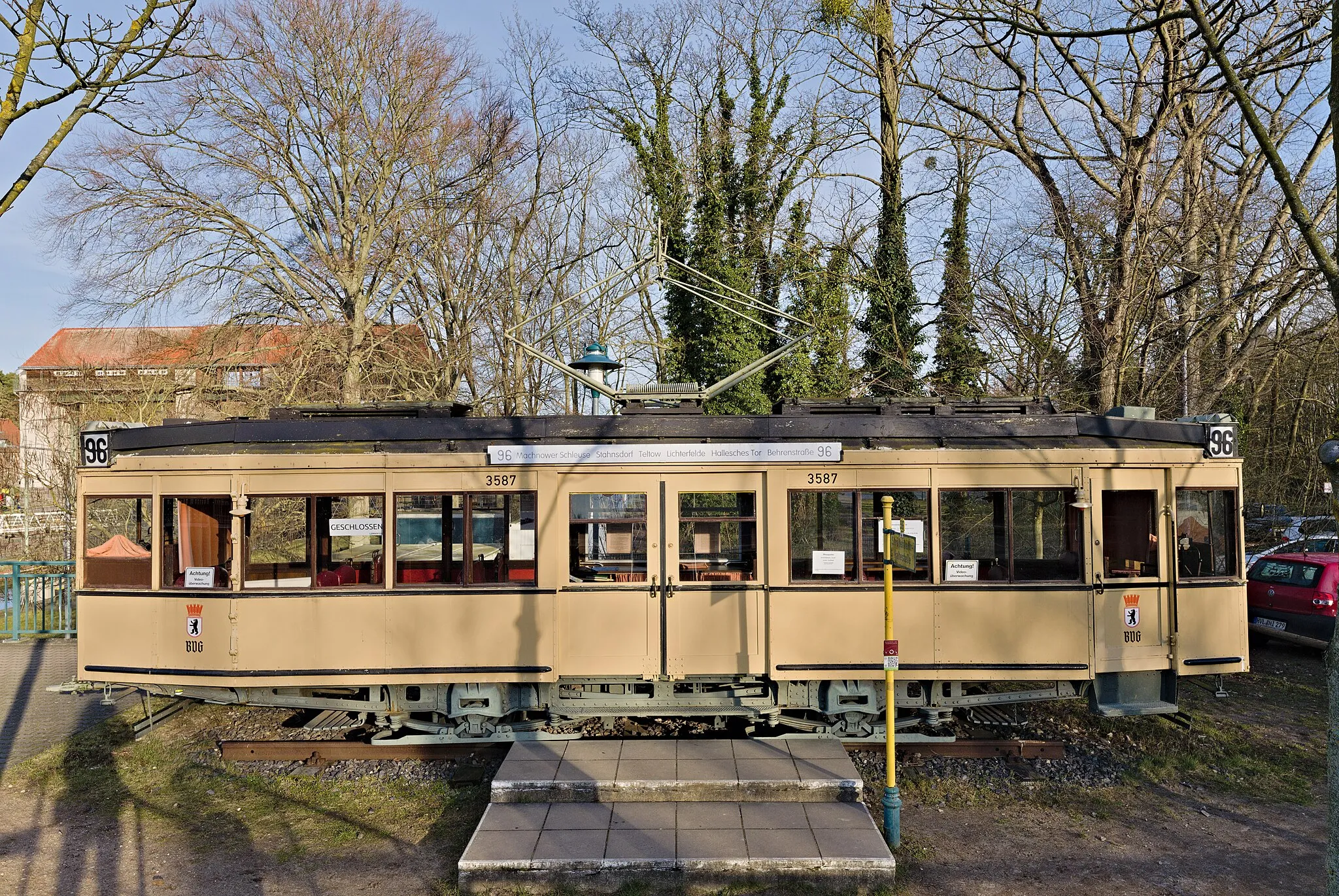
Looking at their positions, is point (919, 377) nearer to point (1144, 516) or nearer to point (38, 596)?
point (1144, 516)

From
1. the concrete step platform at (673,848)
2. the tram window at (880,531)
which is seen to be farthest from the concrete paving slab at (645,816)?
the tram window at (880,531)

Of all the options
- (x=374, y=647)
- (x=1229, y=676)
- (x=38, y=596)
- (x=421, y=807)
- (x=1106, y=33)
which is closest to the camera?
(x=1106, y=33)

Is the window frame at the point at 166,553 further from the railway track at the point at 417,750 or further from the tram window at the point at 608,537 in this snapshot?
the tram window at the point at 608,537

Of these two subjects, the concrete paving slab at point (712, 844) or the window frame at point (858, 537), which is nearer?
the concrete paving slab at point (712, 844)

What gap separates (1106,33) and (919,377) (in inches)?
524

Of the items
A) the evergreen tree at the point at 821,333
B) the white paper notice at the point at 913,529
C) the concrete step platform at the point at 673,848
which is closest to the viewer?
the concrete step platform at the point at 673,848

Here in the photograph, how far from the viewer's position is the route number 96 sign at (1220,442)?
7.91m

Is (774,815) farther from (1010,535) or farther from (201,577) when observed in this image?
(201,577)

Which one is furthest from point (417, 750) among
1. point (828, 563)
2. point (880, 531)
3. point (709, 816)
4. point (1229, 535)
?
point (1229, 535)

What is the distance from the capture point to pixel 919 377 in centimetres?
1888

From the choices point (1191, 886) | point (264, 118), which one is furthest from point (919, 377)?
point (264, 118)

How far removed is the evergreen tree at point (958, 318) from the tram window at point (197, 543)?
48.1ft

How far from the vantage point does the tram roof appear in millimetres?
7820

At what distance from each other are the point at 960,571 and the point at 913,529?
2.16 feet
